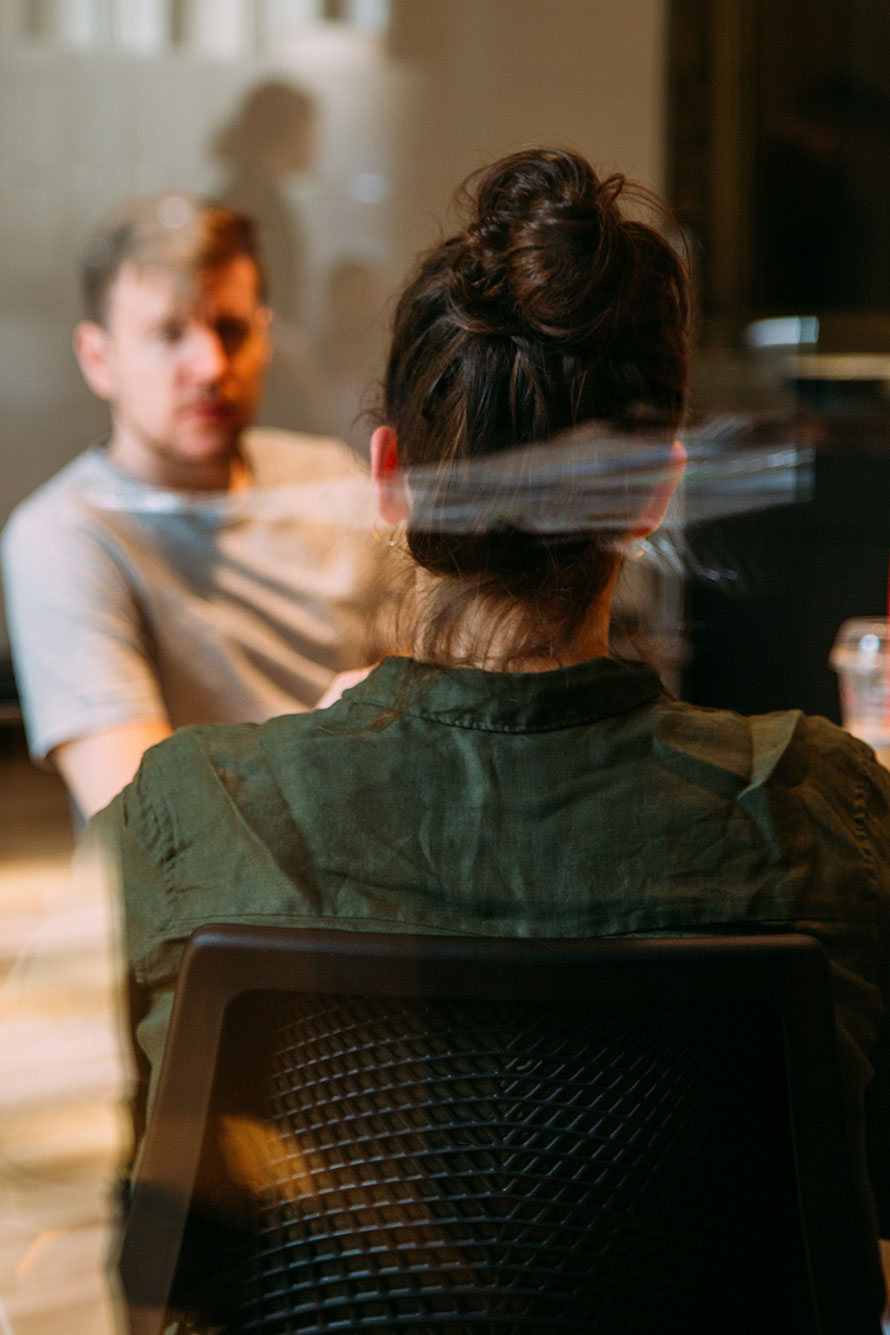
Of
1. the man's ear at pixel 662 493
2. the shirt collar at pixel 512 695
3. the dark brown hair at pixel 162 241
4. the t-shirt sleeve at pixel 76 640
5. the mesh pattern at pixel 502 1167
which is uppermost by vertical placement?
the dark brown hair at pixel 162 241

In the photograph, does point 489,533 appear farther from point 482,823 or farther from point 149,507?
point 149,507

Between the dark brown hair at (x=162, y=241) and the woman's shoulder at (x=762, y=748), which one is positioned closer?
the woman's shoulder at (x=762, y=748)

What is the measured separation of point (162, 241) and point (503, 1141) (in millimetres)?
1306

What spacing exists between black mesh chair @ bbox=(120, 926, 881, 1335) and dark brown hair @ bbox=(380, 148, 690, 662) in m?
0.23

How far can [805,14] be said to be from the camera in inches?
112

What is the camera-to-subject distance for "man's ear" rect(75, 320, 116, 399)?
1560 mm

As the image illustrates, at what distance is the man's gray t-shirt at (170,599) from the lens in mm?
1126

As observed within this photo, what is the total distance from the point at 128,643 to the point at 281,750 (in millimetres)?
541

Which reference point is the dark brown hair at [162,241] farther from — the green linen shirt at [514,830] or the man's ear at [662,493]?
the green linen shirt at [514,830]

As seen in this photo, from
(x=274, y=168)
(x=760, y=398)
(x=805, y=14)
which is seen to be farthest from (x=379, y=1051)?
(x=805, y=14)

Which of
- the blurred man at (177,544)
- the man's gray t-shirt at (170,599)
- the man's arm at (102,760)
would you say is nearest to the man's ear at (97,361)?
the blurred man at (177,544)

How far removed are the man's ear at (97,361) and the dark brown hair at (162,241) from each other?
0.8 inches

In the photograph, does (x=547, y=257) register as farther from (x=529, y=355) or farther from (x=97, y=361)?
(x=97, y=361)

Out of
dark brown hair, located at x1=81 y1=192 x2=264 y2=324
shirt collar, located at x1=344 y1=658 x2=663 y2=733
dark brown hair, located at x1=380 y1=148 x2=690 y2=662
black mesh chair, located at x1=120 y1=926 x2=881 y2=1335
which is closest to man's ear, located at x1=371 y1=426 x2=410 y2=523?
dark brown hair, located at x1=380 y1=148 x2=690 y2=662
